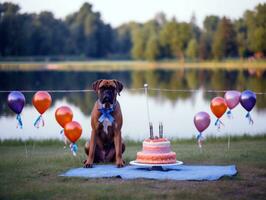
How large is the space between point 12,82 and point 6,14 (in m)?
4.78

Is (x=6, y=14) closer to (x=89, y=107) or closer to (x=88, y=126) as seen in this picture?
(x=89, y=107)

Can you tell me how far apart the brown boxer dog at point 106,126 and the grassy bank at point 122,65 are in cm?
3928

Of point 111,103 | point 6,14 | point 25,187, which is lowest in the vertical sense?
point 25,187

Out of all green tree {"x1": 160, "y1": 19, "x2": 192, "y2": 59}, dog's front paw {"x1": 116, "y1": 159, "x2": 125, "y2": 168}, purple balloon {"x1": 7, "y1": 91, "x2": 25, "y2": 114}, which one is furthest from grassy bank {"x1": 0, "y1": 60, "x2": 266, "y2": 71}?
dog's front paw {"x1": 116, "y1": 159, "x2": 125, "y2": 168}

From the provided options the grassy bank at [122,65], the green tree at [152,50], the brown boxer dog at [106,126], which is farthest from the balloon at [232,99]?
the green tree at [152,50]

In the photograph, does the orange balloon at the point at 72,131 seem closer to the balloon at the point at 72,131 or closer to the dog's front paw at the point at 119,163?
the balloon at the point at 72,131

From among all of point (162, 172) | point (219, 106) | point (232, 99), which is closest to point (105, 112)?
point (162, 172)

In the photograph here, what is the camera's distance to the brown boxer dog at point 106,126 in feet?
41.8

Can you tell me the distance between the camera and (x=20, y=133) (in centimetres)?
2780

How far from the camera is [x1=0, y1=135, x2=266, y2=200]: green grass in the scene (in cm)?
1058

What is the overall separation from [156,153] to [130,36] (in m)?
92.4

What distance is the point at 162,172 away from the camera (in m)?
12.3

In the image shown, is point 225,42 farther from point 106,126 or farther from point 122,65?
point 106,126

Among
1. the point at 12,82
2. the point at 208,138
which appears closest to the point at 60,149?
the point at 208,138
